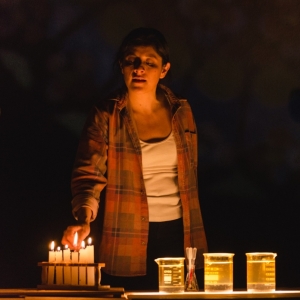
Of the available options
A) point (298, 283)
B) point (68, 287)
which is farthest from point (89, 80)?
point (68, 287)

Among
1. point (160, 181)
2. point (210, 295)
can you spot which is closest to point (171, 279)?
point (210, 295)

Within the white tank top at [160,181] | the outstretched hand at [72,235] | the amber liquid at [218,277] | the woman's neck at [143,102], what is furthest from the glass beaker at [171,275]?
the woman's neck at [143,102]

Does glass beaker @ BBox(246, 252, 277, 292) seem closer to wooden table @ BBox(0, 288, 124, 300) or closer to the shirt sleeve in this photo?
wooden table @ BBox(0, 288, 124, 300)

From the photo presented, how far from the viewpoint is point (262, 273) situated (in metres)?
2.80

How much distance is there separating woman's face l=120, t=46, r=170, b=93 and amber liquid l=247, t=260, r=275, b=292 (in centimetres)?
104

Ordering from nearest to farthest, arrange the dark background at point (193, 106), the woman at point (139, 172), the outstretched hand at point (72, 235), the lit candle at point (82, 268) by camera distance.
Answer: the lit candle at point (82, 268) < the outstretched hand at point (72, 235) < the woman at point (139, 172) < the dark background at point (193, 106)

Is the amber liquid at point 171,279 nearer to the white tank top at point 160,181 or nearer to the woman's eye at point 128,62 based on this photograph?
the white tank top at point 160,181

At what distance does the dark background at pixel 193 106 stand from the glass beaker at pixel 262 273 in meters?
1.53

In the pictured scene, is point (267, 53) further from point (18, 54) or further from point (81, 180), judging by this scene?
point (81, 180)

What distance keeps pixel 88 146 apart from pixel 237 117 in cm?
165

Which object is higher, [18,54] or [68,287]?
[18,54]

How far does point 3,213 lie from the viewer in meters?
4.43

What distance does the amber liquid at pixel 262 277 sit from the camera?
110 inches

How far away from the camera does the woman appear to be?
335 centimetres
